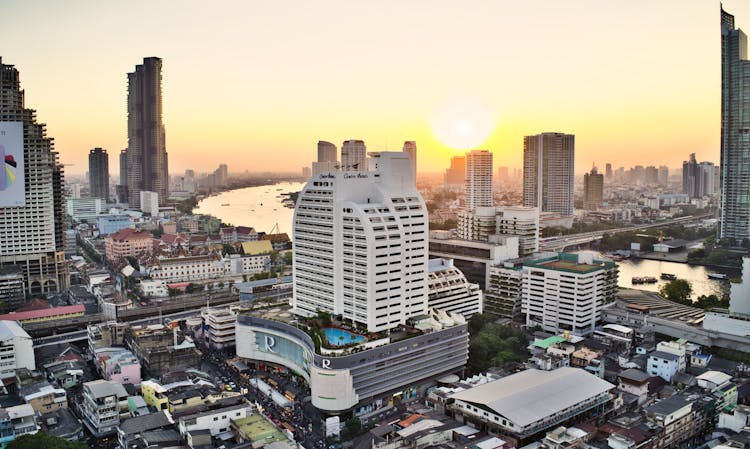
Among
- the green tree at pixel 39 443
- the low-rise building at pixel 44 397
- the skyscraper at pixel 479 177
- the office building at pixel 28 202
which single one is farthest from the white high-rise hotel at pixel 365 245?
the skyscraper at pixel 479 177

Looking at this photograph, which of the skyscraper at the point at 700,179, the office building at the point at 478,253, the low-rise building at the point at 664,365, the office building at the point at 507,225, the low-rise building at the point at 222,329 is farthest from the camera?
the skyscraper at the point at 700,179

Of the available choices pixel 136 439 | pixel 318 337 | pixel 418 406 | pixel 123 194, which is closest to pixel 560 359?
pixel 418 406

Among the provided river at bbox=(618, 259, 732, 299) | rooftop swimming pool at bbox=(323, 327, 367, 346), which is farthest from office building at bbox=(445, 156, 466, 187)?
rooftop swimming pool at bbox=(323, 327, 367, 346)

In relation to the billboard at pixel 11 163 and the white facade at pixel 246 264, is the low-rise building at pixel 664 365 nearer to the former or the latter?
the white facade at pixel 246 264

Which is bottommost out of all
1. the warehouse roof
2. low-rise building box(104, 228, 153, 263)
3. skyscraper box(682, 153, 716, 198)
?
the warehouse roof

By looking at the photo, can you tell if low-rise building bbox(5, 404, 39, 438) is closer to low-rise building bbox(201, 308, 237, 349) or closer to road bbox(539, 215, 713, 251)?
low-rise building bbox(201, 308, 237, 349)

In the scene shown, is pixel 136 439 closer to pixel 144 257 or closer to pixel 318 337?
pixel 318 337

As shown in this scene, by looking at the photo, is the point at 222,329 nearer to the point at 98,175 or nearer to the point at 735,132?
the point at 735,132
